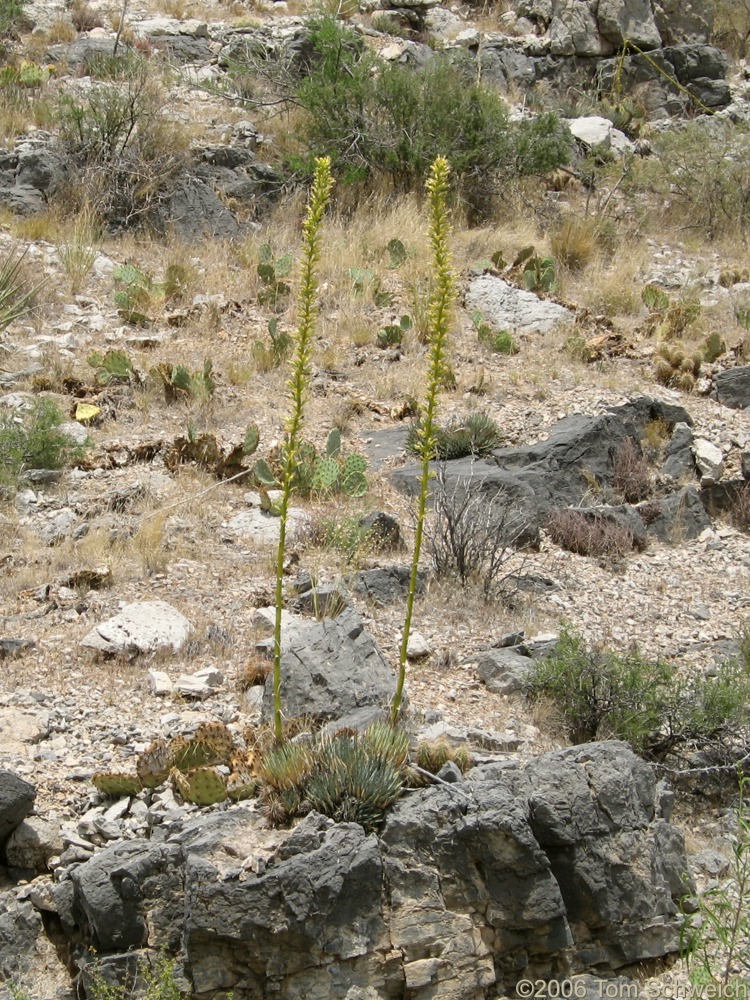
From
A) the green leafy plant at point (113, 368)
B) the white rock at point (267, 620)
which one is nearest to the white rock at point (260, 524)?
the white rock at point (267, 620)

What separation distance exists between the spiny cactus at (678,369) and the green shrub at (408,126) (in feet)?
13.5

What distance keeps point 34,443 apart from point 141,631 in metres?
2.42

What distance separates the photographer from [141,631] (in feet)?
19.0

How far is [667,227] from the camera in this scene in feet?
43.7

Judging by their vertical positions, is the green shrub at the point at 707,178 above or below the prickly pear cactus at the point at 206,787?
below

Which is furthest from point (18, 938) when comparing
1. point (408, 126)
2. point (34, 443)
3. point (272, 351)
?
point (408, 126)

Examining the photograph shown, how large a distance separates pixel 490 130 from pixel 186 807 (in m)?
10.3

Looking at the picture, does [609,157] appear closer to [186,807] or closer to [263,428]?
[263,428]

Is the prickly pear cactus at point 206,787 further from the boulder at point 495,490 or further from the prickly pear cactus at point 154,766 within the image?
the boulder at point 495,490

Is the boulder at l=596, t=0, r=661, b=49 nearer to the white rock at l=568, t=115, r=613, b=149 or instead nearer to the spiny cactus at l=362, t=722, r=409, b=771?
the white rock at l=568, t=115, r=613, b=149

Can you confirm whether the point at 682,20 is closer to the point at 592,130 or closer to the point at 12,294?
the point at 592,130

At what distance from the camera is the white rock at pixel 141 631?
223 inches

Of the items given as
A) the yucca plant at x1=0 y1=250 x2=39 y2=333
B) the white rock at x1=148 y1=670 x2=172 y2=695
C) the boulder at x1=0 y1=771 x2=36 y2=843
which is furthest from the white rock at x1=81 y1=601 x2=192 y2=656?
the yucca plant at x1=0 y1=250 x2=39 y2=333

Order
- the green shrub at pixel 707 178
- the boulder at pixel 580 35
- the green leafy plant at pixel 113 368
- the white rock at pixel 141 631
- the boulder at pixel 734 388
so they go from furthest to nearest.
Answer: the boulder at pixel 580 35 → the green shrub at pixel 707 178 → the boulder at pixel 734 388 → the green leafy plant at pixel 113 368 → the white rock at pixel 141 631
